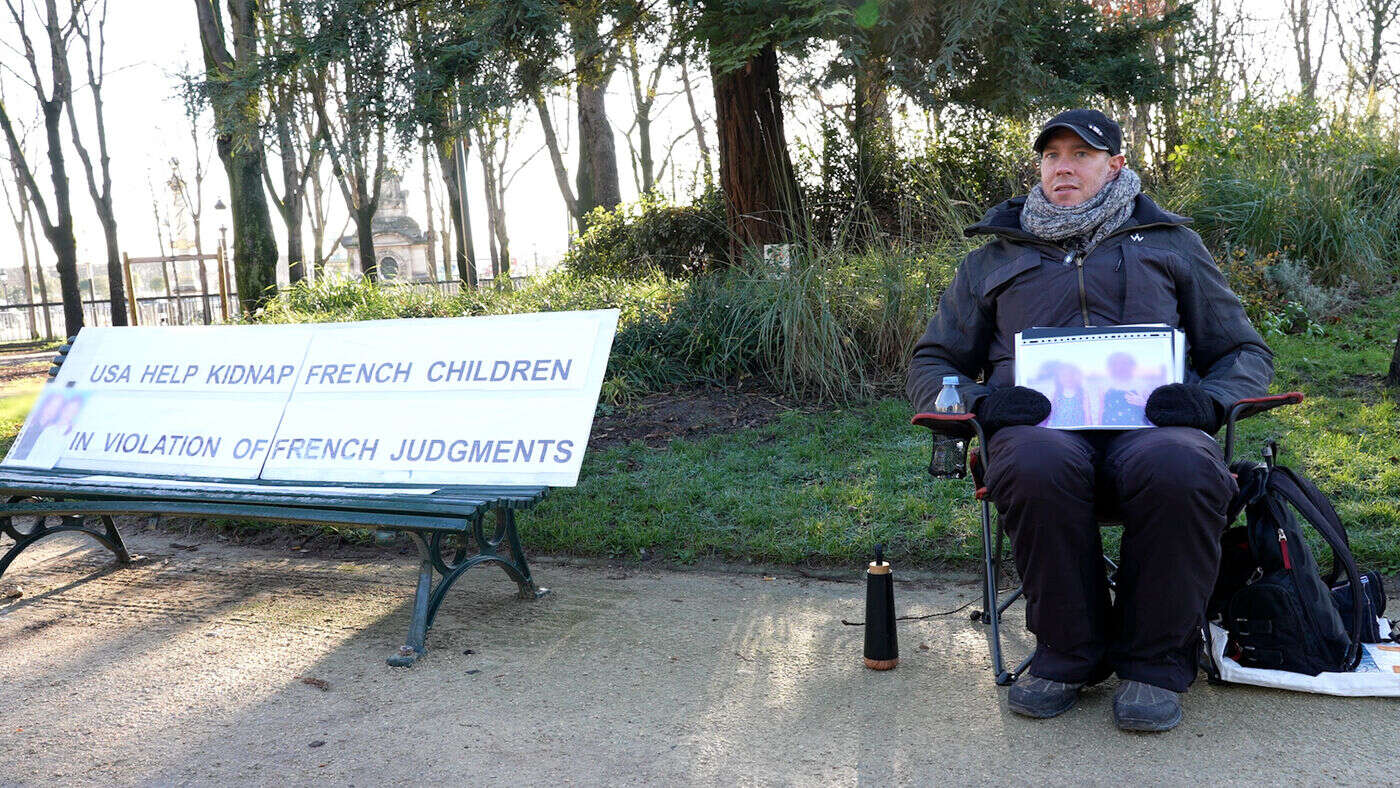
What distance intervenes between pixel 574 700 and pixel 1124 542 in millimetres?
1772

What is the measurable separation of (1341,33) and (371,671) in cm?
3057

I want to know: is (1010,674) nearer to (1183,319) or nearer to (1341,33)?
(1183,319)

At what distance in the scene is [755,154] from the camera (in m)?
9.30

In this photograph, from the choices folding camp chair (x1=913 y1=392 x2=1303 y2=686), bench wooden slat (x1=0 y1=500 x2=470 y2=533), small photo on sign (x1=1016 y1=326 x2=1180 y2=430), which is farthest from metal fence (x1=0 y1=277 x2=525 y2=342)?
small photo on sign (x1=1016 y1=326 x2=1180 y2=430)

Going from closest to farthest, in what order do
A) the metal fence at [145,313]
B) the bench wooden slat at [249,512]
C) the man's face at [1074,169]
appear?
the man's face at [1074,169], the bench wooden slat at [249,512], the metal fence at [145,313]

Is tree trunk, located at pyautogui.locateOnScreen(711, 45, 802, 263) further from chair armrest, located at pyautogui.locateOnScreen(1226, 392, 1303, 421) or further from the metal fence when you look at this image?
the metal fence

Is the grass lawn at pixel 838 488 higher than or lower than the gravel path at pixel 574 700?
higher

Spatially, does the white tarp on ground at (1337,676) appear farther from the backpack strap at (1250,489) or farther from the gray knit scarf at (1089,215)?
the gray knit scarf at (1089,215)

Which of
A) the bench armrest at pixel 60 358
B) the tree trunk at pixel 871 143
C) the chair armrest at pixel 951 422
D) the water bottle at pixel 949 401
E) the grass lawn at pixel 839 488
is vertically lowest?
the grass lawn at pixel 839 488

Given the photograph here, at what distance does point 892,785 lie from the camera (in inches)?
114

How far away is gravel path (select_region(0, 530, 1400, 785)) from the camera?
3.03 m

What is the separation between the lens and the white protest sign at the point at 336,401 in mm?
4688

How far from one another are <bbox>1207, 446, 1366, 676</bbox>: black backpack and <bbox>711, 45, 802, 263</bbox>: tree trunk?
243 inches

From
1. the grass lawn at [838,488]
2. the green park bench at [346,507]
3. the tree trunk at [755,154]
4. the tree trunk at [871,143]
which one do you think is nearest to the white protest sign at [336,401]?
the green park bench at [346,507]
